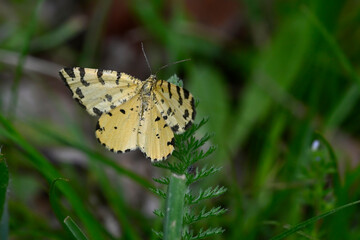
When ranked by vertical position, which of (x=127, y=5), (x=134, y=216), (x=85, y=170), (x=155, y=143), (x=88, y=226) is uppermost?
(x=127, y=5)

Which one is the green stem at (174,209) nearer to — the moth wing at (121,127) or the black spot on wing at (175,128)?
the black spot on wing at (175,128)

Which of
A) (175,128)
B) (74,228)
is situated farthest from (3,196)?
(175,128)

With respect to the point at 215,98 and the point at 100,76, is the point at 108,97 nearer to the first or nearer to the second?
the point at 100,76

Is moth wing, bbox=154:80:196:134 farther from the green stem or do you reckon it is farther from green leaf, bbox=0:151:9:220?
green leaf, bbox=0:151:9:220

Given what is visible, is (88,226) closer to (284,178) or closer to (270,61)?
(284,178)

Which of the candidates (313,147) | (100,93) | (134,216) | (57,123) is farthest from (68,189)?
(57,123)
